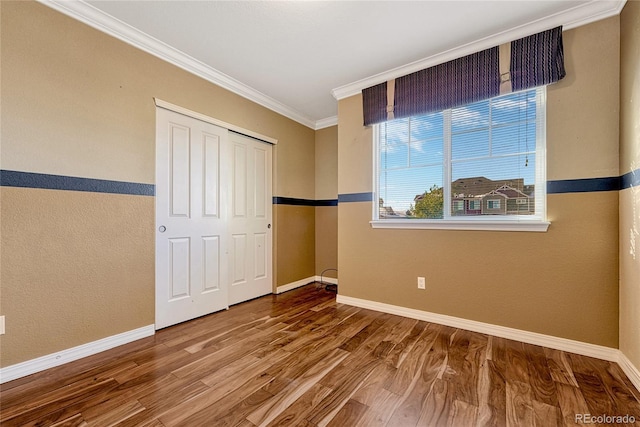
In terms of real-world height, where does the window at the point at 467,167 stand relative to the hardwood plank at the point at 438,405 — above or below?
above

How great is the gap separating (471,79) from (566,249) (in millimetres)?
1575

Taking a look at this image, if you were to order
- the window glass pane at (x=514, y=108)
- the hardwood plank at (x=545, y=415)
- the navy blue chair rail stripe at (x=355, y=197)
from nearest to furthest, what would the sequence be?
the hardwood plank at (x=545, y=415), the window glass pane at (x=514, y=108), the navy blue chair rail stripe at (x=355, y=197)

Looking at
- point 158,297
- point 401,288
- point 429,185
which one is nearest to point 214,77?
point 158,297

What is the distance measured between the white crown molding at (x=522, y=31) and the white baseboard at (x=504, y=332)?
7.74ft

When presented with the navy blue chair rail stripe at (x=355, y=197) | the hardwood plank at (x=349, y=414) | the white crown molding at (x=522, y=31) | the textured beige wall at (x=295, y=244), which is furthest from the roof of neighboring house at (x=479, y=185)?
the textured beige wall at (x=295, y=244)

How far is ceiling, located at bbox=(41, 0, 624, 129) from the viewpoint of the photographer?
73.7 inches

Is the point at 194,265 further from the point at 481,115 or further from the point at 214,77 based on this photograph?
the point at 481,115

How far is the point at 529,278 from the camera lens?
2109 mm

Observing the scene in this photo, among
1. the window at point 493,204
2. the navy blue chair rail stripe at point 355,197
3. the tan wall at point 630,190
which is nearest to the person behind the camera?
the tan wall at point 630,190

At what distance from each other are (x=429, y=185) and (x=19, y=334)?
131 inches

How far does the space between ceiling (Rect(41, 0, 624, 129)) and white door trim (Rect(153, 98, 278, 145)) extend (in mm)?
401

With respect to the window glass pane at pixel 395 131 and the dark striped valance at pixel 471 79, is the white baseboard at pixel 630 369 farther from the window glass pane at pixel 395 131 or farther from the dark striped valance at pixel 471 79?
the window glass pane at pixel 395 131

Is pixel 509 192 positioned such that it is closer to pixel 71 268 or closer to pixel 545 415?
pixel 545 415

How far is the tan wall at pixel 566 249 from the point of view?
1865 mm
